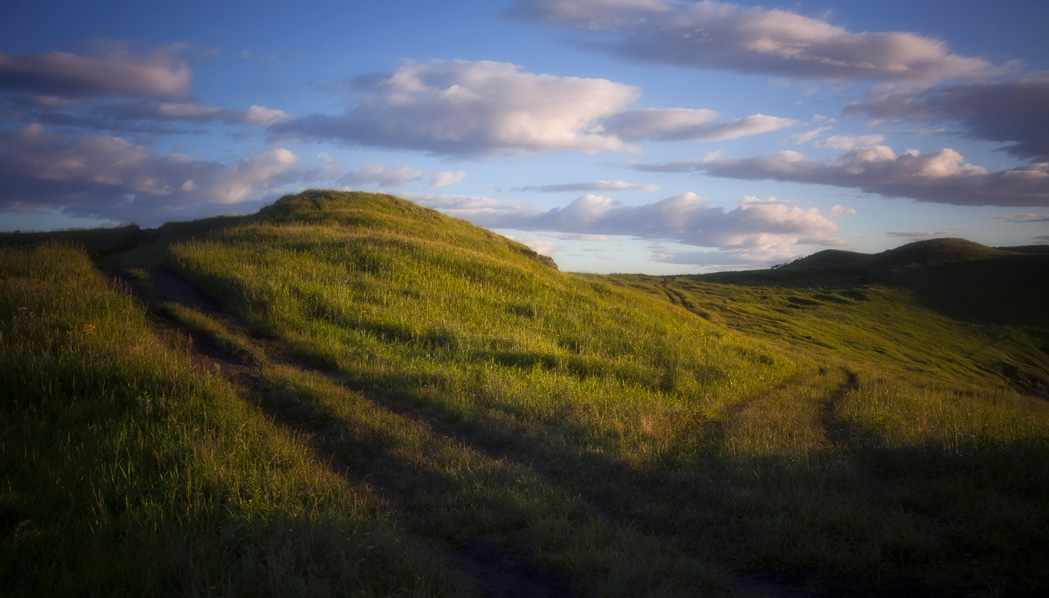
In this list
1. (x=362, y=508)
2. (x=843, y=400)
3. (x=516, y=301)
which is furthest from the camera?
(x=516, y=301)

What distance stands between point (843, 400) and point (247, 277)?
15.5 metres

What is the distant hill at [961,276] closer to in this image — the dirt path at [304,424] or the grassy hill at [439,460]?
the grassy hill at [439,460]

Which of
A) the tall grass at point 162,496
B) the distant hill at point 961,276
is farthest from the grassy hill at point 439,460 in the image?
the distant hill at point 961,276

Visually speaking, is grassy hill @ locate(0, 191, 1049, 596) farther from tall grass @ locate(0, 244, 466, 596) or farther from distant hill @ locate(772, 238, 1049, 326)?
distant hill @ locate(772, 238, 1049, 326)

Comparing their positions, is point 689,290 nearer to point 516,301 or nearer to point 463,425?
point 516,301

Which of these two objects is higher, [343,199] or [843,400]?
[343,199]

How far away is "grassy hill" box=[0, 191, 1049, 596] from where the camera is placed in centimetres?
422

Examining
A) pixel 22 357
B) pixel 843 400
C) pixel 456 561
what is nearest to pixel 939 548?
pixel 456 561

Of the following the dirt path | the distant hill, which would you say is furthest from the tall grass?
the distant hill

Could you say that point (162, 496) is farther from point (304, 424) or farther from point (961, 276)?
point (961, 276)

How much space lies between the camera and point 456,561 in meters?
4.59

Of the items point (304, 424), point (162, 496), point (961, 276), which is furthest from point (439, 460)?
point (961, 276)

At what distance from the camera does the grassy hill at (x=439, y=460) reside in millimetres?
4223

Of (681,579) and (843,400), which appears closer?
(681,579)
